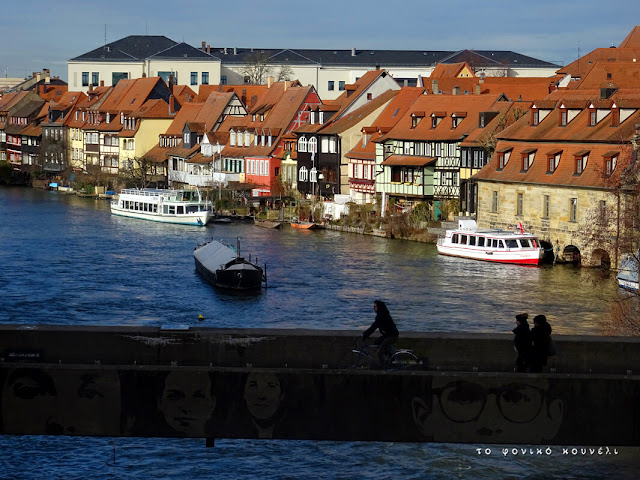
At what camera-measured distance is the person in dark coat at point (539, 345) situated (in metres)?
19.4

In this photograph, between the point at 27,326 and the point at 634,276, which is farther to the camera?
the point at 634,276

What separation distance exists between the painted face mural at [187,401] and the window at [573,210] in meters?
41.2

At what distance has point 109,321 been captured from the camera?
4138 centimetres

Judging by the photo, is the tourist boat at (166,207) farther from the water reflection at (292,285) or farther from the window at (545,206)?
the window at (545,206)

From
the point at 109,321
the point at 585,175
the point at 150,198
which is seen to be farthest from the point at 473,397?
the point at 150,198

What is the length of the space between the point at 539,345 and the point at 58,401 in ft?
22.2

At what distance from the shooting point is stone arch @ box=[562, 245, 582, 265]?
Result: 191 ft

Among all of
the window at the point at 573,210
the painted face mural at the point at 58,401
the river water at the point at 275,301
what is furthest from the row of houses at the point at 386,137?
the painted face mural at the point at 58,401

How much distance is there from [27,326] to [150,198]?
67.6m

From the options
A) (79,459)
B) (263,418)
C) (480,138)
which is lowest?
(79,459)

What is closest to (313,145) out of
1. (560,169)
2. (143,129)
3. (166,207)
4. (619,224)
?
(166,207)

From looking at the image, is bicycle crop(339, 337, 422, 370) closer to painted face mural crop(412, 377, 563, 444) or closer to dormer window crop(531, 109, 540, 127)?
painted face mural crop(412, 377, 563, 444)

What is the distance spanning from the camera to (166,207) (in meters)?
86.9

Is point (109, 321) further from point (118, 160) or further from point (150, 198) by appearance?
point (118, 160)
